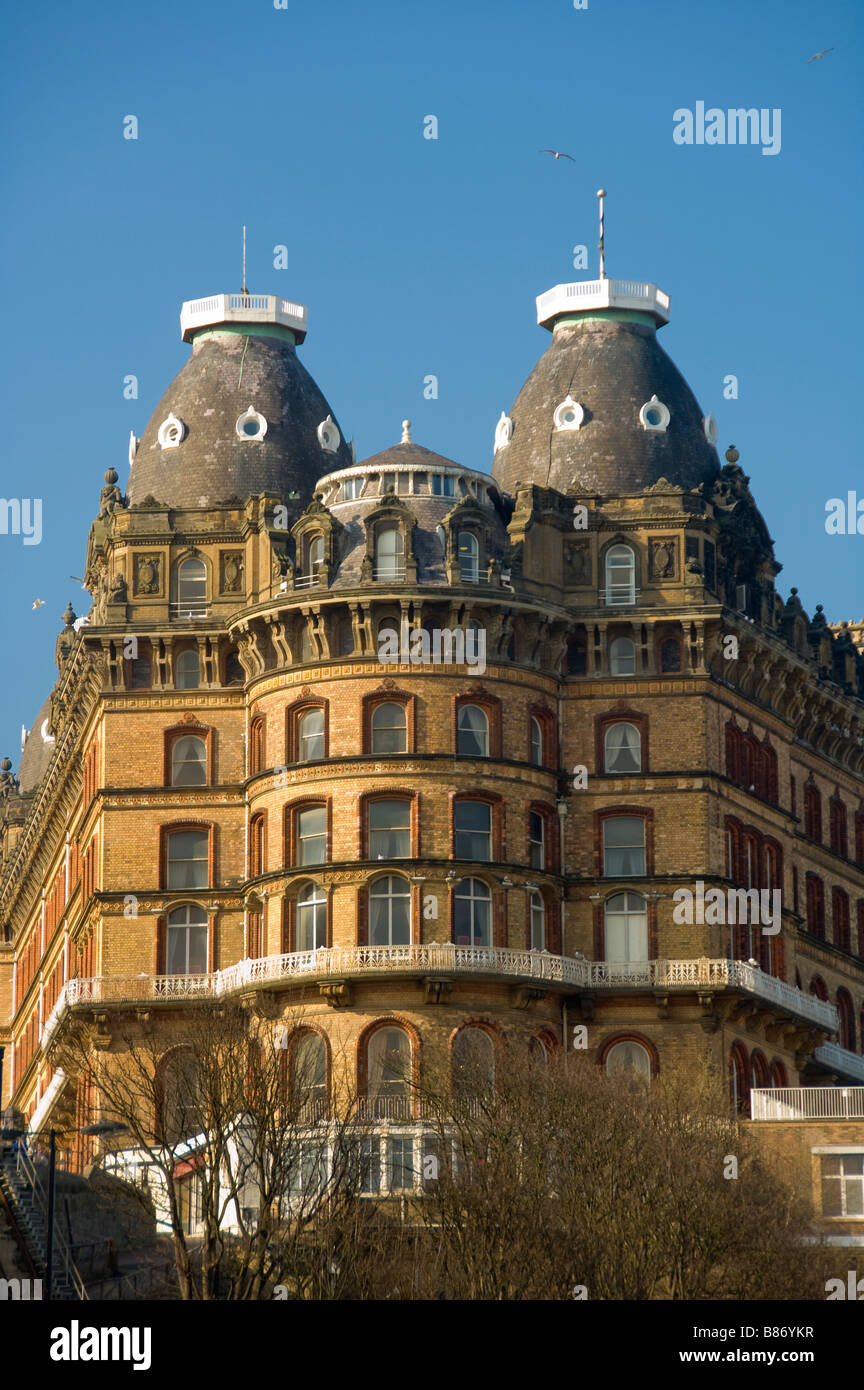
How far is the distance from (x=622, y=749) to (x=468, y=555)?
783cm

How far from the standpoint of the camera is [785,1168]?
8106 centimetres

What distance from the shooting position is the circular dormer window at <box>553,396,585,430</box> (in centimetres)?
9962

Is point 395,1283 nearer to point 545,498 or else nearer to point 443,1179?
point 443,1179

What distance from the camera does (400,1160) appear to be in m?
82.0

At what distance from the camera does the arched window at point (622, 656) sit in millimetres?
94062

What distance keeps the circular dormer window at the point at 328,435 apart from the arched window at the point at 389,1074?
23.4 meters

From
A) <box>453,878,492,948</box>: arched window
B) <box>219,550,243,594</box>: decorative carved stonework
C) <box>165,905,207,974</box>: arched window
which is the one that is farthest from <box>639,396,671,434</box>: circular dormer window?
<box>165,905,207,974</box>: arched window

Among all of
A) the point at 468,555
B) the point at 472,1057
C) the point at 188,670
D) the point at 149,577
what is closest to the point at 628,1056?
the point at 472,1057

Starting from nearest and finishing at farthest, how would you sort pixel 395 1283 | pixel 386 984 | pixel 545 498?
pixel 395 1283 → pixel 386 984 → pixel 545 498

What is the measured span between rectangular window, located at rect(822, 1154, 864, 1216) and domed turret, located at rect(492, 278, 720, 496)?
2511 cm
